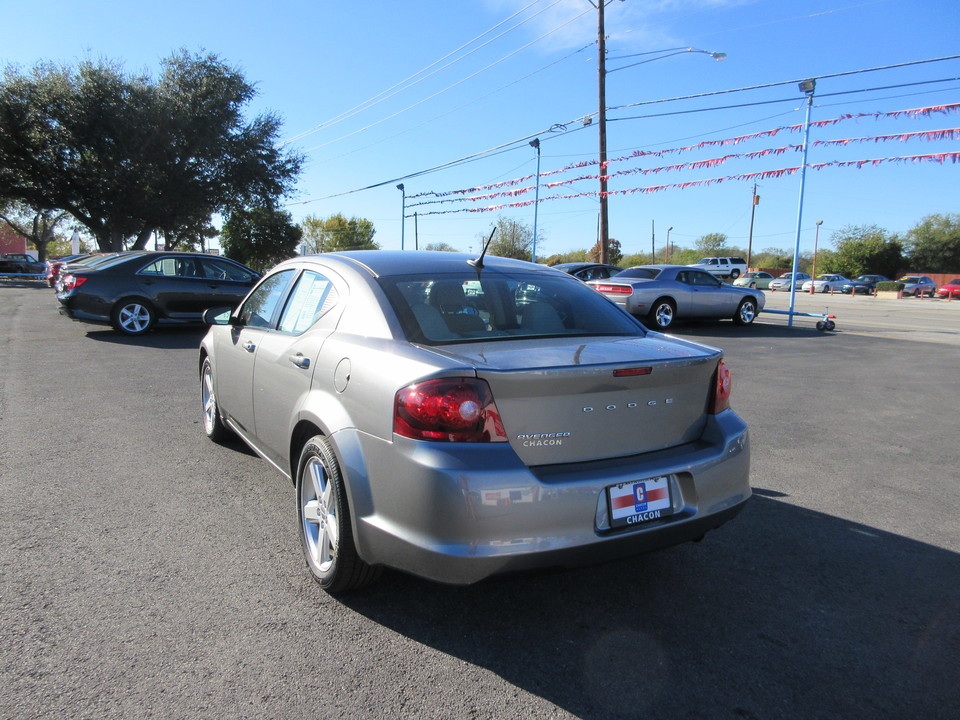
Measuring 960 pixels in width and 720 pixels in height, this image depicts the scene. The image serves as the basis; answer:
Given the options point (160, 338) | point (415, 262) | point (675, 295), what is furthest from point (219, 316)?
point (675, 295)

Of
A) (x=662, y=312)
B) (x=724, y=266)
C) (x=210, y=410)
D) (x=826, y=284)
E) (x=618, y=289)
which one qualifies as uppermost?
(x=618, y=289)

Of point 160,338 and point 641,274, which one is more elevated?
point 641,274

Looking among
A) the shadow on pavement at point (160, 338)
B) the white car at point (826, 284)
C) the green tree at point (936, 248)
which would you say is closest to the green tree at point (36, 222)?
the shadow on pavement at point (160, 338)

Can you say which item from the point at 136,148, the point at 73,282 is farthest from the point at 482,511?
the point at 136,148

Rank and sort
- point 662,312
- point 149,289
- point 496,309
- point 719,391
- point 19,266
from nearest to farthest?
point 719,391 → point 496,309 → point 149,289 → point 662,312 → point 19,266

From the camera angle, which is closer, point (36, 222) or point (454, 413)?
point (454, 413)

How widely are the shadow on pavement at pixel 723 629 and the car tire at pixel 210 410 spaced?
2525 millimetres

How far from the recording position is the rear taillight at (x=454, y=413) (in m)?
2.59

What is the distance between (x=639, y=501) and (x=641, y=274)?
46.0 ft

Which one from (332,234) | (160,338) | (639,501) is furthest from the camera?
(332,234)

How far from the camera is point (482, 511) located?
2502 millimetres

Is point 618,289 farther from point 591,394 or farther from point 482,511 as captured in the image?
point 482,511

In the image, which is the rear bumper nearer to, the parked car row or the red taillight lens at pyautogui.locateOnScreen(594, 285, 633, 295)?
the red taillight lens at pyautogui.locateOnScreen(594, 285, 633, 295)

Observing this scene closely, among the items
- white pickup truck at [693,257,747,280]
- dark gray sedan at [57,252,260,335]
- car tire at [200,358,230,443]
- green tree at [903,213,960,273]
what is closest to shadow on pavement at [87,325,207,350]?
dark gray sedan at [57,252,260,335]
